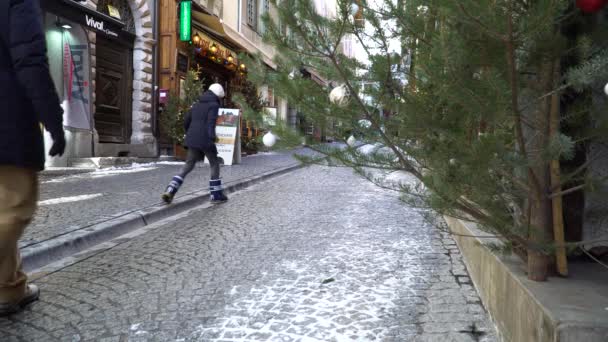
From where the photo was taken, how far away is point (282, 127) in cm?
247

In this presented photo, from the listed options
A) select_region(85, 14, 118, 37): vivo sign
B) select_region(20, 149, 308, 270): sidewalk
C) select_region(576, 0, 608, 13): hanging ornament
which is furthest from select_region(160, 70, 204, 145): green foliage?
select_region(576, 0, 608, 13): hanging ornament

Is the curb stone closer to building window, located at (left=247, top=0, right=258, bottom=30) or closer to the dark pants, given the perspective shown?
the dark pants

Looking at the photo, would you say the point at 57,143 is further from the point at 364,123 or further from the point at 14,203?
the point at 364,123

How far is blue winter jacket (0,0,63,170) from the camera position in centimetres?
245

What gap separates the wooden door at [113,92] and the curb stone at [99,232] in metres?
6.63

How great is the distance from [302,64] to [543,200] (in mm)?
1146

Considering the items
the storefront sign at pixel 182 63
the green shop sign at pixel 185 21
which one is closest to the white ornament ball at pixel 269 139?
the green shop sign at pixel 185 21

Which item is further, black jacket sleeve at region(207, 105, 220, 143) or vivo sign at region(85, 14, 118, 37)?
vivo sign at region(85, 14, 118, 37)

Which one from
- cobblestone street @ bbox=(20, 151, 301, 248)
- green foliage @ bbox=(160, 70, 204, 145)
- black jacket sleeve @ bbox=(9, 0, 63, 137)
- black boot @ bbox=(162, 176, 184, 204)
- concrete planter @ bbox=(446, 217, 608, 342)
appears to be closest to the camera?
concrete planter @ bbox=(446, 217, 608, 342)

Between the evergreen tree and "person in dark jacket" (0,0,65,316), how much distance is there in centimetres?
96

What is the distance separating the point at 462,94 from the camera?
5.90 feet

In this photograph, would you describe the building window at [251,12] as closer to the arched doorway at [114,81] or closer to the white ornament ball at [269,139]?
the arched doorway at [114,81]

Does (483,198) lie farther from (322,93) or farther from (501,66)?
(322,93)

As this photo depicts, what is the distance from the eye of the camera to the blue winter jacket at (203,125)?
24.8ft
